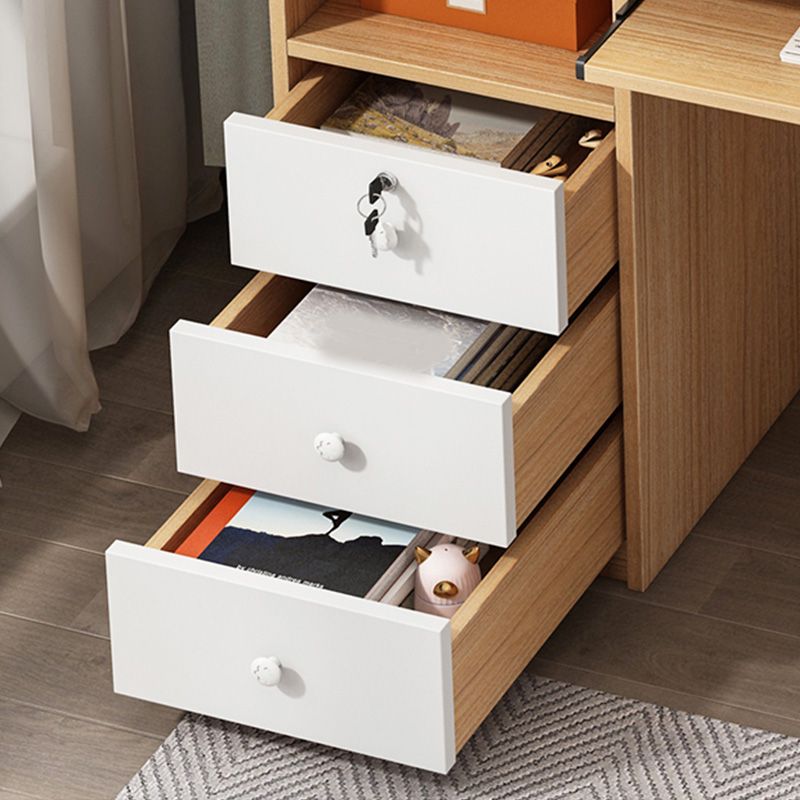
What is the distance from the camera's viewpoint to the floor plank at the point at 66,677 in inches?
82.0

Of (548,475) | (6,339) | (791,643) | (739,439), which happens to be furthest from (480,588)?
(6,339)

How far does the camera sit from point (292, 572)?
1945 millimetres

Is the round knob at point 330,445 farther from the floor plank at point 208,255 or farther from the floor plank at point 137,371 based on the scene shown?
the floor plank at point 208,255

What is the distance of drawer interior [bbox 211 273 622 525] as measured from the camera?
1900 mm

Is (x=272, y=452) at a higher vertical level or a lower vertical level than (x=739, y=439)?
higher

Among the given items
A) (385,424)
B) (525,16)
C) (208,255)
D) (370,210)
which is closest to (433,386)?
(385,424)

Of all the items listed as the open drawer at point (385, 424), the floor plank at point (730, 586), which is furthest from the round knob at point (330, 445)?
the floor plank at point (730, 586)

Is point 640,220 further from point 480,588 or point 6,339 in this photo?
point 6,339

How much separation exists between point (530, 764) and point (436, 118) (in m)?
0.65

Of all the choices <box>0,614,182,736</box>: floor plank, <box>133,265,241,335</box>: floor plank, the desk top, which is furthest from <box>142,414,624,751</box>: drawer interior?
<box>133,265,241,335</box>: floor plank

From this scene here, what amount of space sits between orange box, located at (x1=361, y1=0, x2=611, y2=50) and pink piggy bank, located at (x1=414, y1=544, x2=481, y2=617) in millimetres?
505

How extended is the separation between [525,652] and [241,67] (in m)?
0.94

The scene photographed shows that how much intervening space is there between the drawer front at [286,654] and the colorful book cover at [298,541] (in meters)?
0.07

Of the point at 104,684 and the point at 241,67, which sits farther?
the point at 241,67
